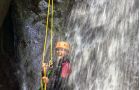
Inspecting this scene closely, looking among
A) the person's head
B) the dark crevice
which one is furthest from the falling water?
the dark crevice

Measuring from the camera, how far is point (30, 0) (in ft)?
18.7

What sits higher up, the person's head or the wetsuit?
the person's head

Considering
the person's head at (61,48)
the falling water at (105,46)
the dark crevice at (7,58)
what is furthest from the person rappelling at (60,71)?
the dark crevice at (7,58)

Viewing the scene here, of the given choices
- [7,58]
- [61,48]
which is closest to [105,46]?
[61,48]

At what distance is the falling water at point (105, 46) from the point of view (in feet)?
10.9

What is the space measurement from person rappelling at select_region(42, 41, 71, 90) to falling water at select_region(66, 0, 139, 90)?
11 cm

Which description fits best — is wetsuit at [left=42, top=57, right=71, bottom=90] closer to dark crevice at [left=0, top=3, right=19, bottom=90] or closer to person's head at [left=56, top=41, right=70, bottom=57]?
person's head at [left=56, top=41, right=70, bottom=57]

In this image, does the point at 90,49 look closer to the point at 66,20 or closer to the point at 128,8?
the point at 128,8

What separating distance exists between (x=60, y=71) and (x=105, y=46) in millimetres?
569

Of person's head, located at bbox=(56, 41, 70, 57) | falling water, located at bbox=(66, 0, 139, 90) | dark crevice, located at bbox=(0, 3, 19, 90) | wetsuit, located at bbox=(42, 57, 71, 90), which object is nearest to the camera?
falling water, located at bbox=(66, 0, 139, 90)

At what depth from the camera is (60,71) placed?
4004mm

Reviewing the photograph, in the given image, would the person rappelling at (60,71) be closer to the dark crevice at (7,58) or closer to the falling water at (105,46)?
the falling water at (105,46)

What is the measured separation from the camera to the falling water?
3.32 m

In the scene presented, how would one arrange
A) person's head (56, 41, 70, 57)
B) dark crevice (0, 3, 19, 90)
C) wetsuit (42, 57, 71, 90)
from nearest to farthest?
person's head (56, 41, 70, 57)
wetsuit (42, 57, 71, 90)
dark crevice (0, 3, 19, 90)
